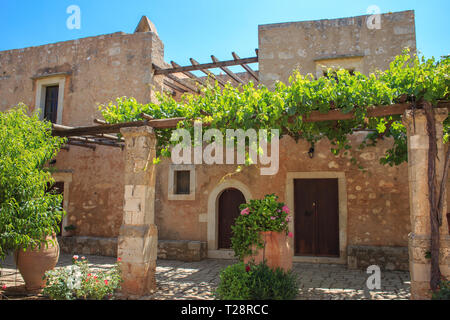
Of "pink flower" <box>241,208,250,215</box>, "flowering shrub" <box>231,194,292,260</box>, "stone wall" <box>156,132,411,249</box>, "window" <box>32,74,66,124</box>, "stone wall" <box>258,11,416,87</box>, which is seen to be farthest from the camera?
"window" <box>32,74,66,124</box>

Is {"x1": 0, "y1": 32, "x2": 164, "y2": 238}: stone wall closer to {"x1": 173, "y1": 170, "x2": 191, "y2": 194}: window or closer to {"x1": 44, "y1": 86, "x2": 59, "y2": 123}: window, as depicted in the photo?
{"x1": 44, "y1": 86, "x2": 59, "y2": 123}: window

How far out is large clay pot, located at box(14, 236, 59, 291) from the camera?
5020 mm

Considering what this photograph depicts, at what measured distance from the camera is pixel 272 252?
466 cm

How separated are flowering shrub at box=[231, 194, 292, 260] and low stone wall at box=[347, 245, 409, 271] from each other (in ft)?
8.66

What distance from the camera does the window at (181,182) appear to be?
27.0 ft

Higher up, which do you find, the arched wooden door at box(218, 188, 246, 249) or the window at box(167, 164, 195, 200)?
the window at box(167, 164, 195, 200)

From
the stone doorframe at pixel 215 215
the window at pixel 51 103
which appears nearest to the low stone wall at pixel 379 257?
the stone doorframe at pixel 215 215

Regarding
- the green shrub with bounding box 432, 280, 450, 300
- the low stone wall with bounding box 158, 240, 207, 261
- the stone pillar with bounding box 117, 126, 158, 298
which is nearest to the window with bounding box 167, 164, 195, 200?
the low stone wall with bounding box 158, 240, 207, 261

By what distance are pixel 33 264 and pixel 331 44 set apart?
22.7 feet

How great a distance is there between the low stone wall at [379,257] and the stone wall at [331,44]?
3566 millimetres

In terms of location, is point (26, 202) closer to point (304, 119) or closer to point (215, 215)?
point (304, 119)

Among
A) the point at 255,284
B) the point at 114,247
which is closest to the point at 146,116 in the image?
the point at 255,284

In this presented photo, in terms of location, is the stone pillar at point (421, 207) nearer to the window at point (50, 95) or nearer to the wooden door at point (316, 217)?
the wooden door at point (316, 217)

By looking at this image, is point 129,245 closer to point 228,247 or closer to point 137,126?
point 137,126
